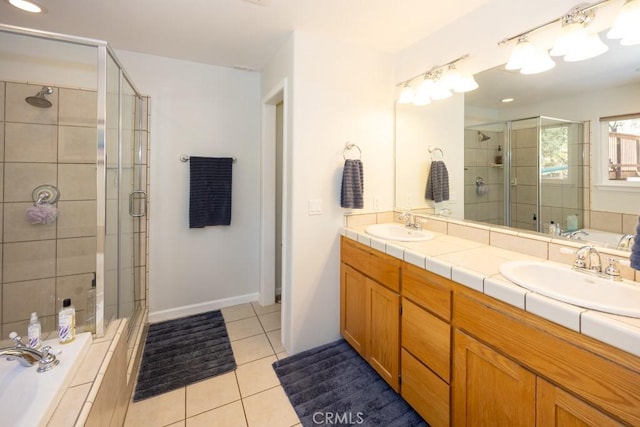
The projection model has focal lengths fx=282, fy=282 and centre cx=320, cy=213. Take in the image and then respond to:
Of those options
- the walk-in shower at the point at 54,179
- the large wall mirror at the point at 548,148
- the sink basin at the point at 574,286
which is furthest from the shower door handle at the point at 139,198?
the sink basin at the point at 574,286

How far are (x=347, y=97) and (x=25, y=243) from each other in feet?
8.32

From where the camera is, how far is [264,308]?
2.80 meters

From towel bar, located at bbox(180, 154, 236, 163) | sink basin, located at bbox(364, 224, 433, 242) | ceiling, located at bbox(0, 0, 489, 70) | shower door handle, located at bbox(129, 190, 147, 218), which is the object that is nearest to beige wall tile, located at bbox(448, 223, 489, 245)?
sink basin, located at bbox(364, 224, 433, 242)

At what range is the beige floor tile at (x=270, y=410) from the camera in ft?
4.96

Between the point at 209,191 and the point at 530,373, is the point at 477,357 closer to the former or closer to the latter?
the point at 530,373

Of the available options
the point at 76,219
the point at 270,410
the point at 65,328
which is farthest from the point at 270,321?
the point at 76,219

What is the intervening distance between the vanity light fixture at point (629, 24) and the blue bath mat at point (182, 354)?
268 cm

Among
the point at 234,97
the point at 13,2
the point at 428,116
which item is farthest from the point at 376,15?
the point at 13,2

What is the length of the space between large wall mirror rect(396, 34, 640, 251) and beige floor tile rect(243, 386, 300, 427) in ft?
5.35

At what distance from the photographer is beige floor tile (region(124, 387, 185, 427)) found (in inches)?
59.6

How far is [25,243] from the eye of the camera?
1.99 meters

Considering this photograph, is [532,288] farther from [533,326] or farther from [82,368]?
[82,368]

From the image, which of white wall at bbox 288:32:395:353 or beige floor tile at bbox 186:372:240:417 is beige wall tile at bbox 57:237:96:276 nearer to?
beige floor tile at bbox 186:372:240:417

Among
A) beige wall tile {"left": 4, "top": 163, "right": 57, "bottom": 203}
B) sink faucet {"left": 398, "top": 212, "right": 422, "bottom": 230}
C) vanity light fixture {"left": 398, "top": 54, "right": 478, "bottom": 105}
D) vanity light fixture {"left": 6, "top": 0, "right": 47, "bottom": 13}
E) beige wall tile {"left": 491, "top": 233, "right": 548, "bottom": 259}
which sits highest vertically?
vanity light fixture {"left": 6, "top": 0, "right": 47, "bottom": 13}
